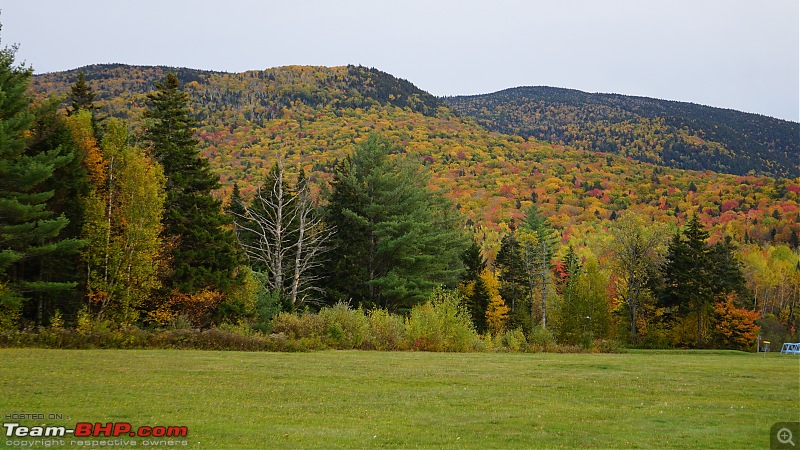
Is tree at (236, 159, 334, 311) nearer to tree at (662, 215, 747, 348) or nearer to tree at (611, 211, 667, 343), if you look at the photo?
tree at (611, 211, 667, 343)

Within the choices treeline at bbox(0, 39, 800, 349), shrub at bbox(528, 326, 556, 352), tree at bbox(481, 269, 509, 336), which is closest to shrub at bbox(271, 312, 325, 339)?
treeline at bbox(0, 39, 800, 349)

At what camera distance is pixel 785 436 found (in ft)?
33.5

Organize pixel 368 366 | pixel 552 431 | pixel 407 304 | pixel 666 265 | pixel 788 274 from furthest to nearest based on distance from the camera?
1. pixel 788 274
2. pixel 666 265
3. pixel 407 304
4. pixel 368 366
5. pixel 552 431

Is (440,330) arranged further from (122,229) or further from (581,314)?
(122,229)

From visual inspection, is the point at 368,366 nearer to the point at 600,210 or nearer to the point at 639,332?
the point at 639,332

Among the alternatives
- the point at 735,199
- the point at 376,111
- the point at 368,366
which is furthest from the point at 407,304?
the point at 376,111

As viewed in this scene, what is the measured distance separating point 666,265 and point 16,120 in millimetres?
55292

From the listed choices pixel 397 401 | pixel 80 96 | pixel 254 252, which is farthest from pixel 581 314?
pixel 80 96

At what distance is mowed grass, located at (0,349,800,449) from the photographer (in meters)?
10.3

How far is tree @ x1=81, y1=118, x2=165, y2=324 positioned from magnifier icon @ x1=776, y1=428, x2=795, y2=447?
30.2 meters

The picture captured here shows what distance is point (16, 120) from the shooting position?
27969 millimetres

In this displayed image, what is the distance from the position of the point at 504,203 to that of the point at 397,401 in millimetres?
109537
